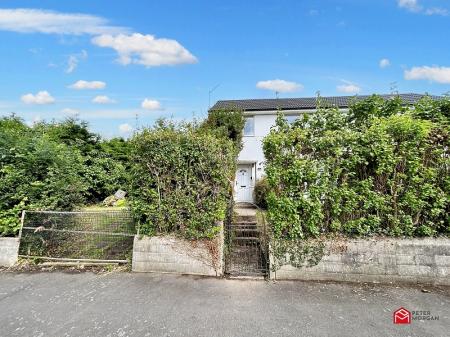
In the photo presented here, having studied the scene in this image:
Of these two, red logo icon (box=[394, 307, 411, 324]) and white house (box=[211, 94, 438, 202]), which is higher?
white house (box=[211, 94, 438, 202])

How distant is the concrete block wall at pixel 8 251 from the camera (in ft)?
17.1

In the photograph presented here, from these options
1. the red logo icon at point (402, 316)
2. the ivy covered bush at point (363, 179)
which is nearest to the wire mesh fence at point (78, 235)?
the ivy covered bush at point (363, 179)

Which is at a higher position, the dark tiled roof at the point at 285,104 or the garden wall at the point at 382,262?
the dark tiled roof at the point at 285,104

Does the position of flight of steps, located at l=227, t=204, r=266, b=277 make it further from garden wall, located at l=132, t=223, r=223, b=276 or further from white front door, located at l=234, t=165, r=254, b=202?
white front door, located at l=234, t=165, r=254, b=202

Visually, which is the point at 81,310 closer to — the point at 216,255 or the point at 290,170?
the point at 216,255

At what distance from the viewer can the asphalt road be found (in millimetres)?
3068

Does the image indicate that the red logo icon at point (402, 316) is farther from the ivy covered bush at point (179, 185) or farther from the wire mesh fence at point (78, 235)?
the wire mesh fence at point (78, 235)

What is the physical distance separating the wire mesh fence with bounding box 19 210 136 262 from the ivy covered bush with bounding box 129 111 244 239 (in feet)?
2.41

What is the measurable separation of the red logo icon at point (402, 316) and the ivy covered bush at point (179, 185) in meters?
2.90

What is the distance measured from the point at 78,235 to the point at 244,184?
436 inches

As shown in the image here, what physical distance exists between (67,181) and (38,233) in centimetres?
128

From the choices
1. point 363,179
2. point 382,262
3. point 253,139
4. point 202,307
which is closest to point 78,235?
point 202,307

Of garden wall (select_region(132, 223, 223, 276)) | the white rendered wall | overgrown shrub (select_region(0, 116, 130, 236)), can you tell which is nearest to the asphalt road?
garden wall (select_region(132, 223, 223, 276))

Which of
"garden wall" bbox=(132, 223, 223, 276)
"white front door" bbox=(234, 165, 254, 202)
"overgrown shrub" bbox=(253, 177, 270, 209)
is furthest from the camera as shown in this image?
"white front door" bbox=(234, 165, 254, 202)
